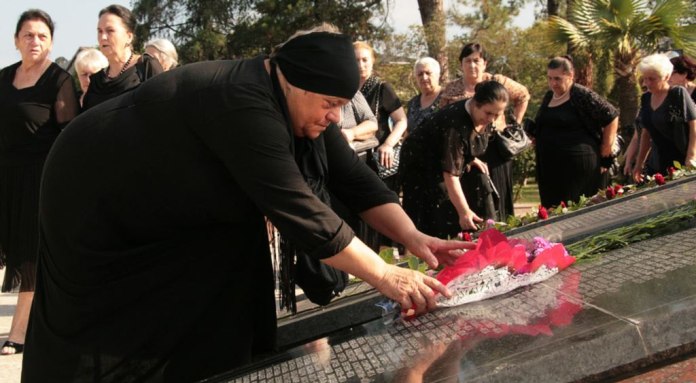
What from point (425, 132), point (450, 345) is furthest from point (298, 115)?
point (425, 132)

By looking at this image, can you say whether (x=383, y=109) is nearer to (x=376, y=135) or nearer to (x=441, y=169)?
(x=376, y=135)

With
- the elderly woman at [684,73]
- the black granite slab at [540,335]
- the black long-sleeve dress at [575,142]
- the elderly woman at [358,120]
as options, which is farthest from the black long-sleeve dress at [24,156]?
the elderly woman at [684,73]

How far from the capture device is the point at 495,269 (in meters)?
2.66

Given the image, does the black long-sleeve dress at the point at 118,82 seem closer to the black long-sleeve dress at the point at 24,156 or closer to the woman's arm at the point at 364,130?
the black long-sleeve dress at the point at 24,156

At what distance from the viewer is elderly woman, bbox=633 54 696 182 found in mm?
6062

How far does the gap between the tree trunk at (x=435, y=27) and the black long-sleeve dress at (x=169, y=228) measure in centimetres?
1373

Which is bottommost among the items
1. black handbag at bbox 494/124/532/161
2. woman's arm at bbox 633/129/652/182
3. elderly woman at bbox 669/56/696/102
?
woman's arm at bbox 633/129/652/182

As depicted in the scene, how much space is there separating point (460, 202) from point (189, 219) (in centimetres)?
282

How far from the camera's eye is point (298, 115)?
237cm

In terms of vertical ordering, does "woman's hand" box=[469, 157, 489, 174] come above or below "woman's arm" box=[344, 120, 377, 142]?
below

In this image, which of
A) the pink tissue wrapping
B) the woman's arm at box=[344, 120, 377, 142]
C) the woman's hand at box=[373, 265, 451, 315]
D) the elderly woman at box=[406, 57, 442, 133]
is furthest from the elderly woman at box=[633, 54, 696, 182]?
the woman's hand at box=[373, 265, 451, 315]

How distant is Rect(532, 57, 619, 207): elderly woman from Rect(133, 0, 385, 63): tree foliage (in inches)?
570

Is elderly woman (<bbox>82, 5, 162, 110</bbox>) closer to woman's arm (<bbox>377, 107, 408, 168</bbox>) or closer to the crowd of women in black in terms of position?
the crowd of women in black

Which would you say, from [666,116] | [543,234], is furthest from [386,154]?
[666,116]
